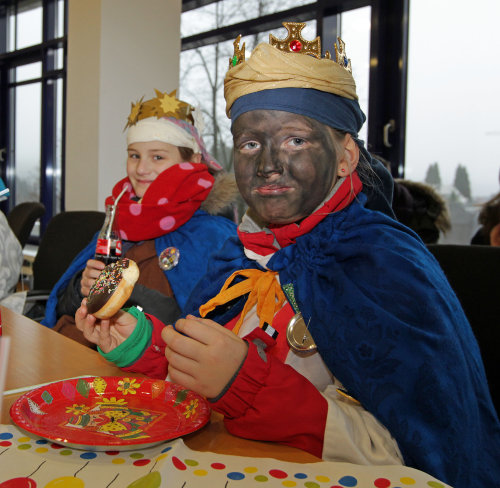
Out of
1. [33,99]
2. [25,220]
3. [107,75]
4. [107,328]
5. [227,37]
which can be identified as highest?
[227,37]

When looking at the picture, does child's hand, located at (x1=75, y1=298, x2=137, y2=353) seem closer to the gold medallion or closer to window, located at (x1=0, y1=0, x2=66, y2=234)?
the gold medallion

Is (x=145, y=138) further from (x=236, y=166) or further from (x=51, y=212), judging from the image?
A: (x=51, y=212)

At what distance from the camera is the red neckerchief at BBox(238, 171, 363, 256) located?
1.09 meters

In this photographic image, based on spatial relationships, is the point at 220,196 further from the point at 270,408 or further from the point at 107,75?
the point at 107,75

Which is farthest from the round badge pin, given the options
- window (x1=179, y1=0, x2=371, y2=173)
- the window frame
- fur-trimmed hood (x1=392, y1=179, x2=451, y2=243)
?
window (x1=179, y1=0, x2=371, y2=173)

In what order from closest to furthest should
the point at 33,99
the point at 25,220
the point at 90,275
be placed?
the point at 90,275, the point at 25,220, the point at 33,99

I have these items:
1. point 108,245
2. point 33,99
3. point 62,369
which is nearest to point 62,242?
point 108,245

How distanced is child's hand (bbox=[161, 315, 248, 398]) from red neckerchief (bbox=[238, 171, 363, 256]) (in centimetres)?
33

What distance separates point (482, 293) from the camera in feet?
4.04

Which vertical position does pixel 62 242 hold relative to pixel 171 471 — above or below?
above

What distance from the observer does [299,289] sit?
1.04 meters

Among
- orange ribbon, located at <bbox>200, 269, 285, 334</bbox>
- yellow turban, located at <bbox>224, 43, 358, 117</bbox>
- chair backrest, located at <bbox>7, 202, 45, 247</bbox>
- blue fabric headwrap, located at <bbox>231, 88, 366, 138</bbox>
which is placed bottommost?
orange ribbon, located at <bbox>200, 269, 285, 334</bbox>

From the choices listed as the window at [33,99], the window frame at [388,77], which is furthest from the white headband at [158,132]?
the window at [33,99]

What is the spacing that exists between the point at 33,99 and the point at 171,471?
7.16 metres
